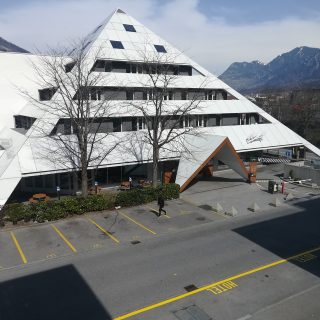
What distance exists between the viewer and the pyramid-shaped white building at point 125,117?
1115 inches

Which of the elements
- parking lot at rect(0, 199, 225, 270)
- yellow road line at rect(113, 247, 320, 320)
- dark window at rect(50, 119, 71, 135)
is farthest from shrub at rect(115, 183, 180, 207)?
yellow road line at rect(113, 247, 320, 320)

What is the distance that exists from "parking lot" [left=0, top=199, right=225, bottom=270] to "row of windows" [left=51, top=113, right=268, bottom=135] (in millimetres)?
7457

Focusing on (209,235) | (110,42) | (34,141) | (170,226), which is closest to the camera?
(209,235)

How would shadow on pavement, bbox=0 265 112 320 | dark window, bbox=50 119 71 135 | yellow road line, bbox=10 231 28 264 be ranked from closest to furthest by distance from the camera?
shadow on pavement, bbox=0 265 112 320 < yellow road line, bbox=10 231 28 264 < dark window, bbox=50 119 71 135

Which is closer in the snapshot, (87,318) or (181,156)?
(87,318)

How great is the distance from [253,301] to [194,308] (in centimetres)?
244

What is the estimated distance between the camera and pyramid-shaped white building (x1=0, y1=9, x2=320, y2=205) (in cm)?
2833

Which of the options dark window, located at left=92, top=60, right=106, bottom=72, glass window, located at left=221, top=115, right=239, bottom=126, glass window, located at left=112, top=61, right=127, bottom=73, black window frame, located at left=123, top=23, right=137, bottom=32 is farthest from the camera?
glass window, located at left=221, top=115, right=239, bottom=126

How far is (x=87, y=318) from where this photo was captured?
1295cm

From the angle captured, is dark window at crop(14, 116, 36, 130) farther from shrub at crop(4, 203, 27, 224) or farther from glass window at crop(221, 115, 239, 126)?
glass window at crop(221, 115, 239, 126)

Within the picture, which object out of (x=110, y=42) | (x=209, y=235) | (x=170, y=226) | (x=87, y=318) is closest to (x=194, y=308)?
(x=87, y=318)

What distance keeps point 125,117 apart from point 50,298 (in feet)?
71.2

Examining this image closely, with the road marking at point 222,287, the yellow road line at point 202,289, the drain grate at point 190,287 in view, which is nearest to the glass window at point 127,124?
the yellow road line at point 202,289

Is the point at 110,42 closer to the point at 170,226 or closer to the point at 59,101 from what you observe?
the point at 59,101
